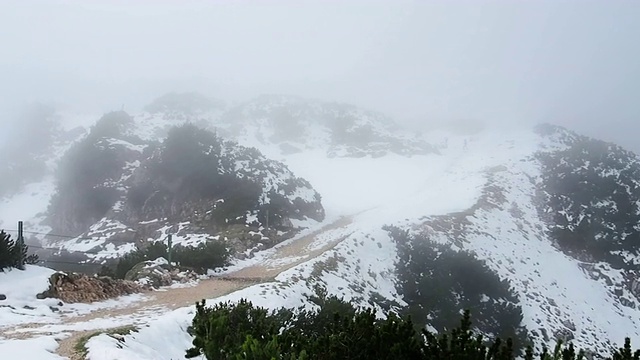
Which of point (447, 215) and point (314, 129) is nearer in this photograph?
point (447, 215)


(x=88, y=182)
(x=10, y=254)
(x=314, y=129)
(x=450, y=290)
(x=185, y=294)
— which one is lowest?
(x=450, y=290)

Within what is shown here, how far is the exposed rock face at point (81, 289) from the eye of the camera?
12.6 m

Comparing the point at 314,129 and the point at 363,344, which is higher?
the point at 314,129

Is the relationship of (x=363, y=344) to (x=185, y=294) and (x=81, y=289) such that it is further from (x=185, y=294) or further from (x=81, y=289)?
(x=185, y=294)

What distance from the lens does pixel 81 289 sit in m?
13.1

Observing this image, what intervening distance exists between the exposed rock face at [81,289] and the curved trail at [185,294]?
0.92 meters

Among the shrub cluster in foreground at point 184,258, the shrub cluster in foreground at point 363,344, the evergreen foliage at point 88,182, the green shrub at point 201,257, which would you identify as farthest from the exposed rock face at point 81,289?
the evergreen foliage at point 88,182

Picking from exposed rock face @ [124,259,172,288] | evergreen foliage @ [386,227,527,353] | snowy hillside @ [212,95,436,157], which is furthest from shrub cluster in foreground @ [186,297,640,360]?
snowy hillside @ [212,95,436,157]

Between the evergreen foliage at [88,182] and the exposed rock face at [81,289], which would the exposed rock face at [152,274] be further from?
the evergreen foliage at [88,182]

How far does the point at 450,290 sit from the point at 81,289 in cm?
1806

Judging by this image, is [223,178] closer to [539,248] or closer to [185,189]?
[185,189]

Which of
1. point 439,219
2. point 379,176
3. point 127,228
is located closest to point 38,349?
A: point 127,228

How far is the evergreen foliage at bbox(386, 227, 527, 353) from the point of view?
2139 cm

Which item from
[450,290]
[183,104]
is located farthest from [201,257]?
[183,104]
